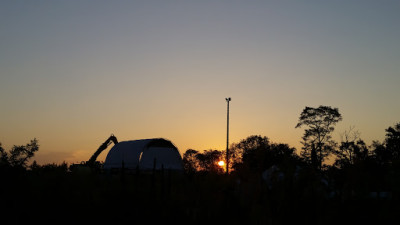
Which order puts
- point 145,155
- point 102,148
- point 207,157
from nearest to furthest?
1. point 145,155
2. point 102,148
3. point 207,157

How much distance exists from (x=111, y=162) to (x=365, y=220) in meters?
28.4

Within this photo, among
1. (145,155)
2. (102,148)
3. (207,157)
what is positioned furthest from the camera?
(207,157)

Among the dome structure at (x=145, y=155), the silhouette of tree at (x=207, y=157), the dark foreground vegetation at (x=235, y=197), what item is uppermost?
the silhouette of tree at (x=207, y=157)

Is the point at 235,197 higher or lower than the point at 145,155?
lower

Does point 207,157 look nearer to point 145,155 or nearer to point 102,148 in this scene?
point 102,148

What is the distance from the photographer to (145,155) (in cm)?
3238

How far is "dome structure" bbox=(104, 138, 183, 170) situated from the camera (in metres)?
32.2

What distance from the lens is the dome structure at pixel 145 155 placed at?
32166 millimetres

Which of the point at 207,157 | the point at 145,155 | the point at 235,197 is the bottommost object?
the point at 235,197

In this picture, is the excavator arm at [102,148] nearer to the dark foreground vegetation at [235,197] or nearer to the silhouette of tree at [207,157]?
the dark foreground vegetation at [235,197]

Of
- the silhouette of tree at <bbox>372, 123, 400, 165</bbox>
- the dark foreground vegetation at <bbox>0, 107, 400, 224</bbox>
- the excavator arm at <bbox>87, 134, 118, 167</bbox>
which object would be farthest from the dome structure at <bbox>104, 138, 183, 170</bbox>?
the silhouette of tree at <bbox>372, 123, 400, 165</bbox>

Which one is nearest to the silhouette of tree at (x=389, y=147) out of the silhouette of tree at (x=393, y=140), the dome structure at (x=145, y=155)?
the silhouette of tree at (x=393, y=140)

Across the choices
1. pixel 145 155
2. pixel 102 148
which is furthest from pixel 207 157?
pixel 145 155

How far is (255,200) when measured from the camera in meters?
7.84
